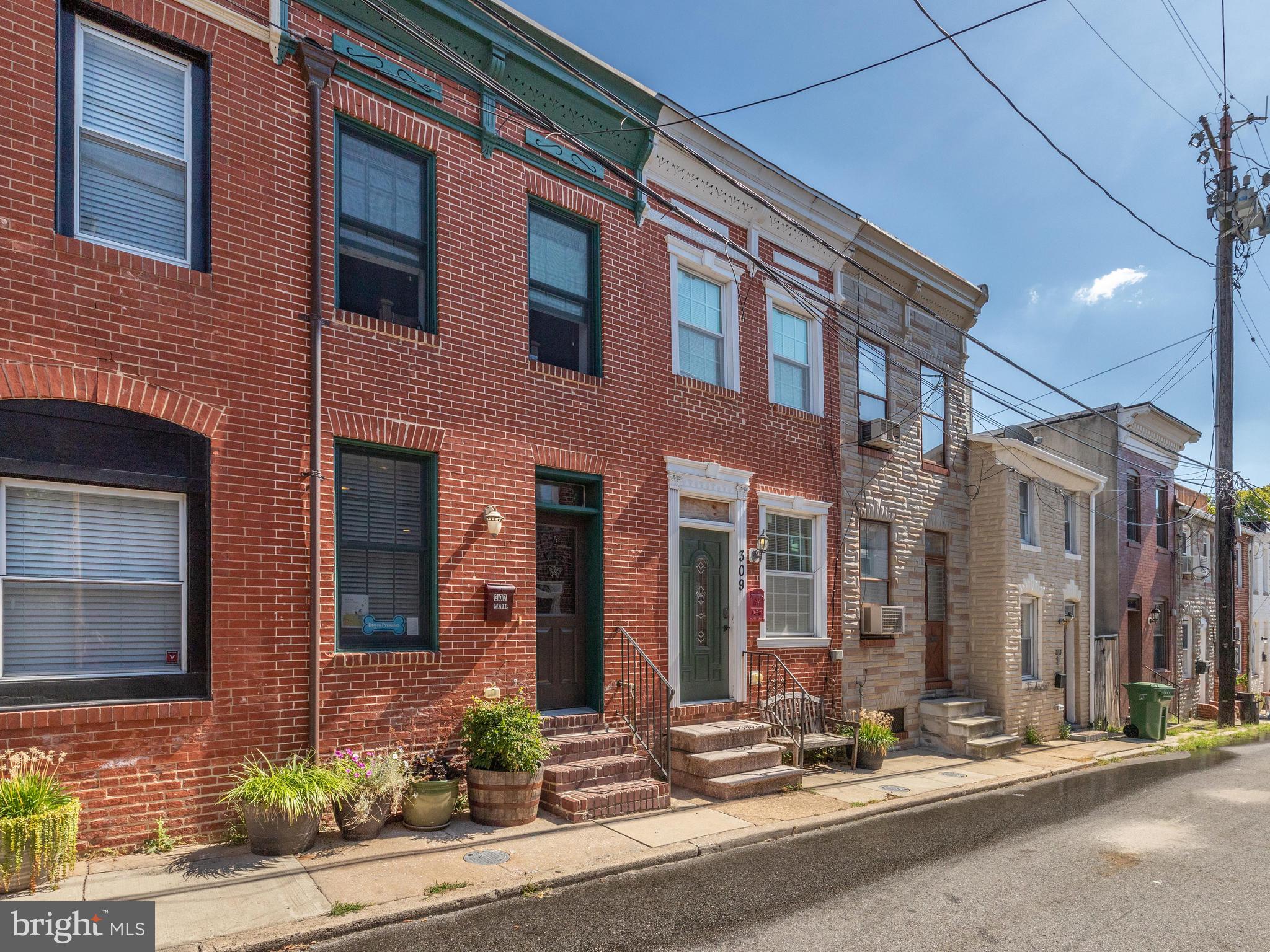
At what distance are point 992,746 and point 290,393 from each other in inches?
477

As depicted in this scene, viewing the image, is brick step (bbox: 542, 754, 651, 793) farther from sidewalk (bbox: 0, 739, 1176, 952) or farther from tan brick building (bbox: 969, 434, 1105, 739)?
tan brick building (bbox: 969, 434, 1105, 739)

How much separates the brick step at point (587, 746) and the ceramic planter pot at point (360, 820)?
6.50 feet

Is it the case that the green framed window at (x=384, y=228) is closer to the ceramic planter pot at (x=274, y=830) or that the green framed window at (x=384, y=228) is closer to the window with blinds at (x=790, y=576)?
Answer: the ceramic planter pot at (x=274, y=830)

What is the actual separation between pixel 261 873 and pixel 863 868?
189 inches

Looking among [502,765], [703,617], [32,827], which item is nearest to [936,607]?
[703,617]

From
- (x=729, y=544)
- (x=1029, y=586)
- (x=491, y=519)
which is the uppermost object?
(x=491, y=519)

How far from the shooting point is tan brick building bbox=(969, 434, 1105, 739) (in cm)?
1600

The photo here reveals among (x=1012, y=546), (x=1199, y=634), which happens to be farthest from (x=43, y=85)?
(x=1199, y=634)

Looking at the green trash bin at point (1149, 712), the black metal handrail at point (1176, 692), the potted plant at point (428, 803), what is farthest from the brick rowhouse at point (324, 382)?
the black metal handrail at point (1176, 692)

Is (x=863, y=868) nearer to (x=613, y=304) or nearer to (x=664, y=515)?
(x=664, y=515)

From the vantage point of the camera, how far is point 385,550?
8438 millimetres

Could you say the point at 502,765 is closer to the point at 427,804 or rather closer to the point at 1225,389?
the point at 427,804

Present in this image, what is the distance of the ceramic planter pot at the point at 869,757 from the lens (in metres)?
12.1

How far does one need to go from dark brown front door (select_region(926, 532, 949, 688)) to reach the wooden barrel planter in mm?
9846
